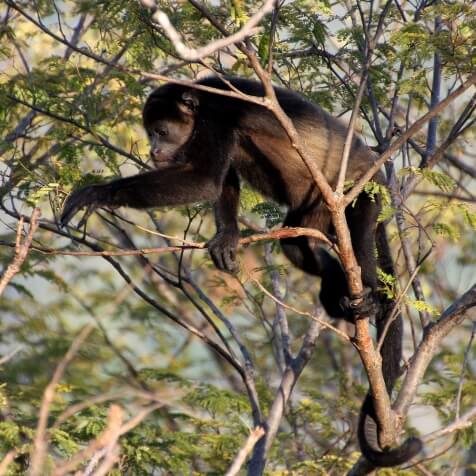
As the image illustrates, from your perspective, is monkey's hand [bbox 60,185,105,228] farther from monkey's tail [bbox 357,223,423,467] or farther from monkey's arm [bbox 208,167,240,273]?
monkey's tail [bbox 357,223,423,467]

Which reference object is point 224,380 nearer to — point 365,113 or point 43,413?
point 365,113

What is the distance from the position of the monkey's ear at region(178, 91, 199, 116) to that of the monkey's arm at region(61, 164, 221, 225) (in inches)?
23.0

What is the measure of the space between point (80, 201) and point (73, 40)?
14.4 ft

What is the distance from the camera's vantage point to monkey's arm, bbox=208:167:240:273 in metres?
5.61

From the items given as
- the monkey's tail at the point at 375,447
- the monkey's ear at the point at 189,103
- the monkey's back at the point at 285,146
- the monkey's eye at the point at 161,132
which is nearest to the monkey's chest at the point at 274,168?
the monkey's back at the point at 285,146

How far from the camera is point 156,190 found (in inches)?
223

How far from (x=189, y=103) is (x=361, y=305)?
213cm

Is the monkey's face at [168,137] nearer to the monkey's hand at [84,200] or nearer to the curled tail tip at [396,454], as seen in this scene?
the monkey's hand at [84,200]

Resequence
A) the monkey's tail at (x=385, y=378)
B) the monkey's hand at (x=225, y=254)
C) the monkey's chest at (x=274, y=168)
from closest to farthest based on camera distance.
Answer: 1. the monkey's tail at (x=385, y=378)
2. the monkey's hand at (x=225, y=254)
3. the monkey's chest at (x=274, y=168)

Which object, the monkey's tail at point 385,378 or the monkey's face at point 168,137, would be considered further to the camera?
the monkey's face at point 168,137

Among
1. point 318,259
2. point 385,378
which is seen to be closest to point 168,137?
point 318,259

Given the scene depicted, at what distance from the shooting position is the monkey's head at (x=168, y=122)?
641 centimetres

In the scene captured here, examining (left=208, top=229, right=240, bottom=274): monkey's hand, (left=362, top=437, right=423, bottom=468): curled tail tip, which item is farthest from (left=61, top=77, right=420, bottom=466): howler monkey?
(left=362, top=437, right=423, bottom=468): curled tail tip

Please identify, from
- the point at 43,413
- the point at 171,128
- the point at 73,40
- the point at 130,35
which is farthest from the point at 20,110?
the point at 43,413
